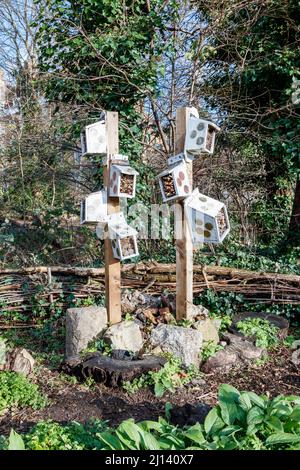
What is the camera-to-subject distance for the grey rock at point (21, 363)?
352 centimetres

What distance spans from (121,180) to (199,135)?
862 mm

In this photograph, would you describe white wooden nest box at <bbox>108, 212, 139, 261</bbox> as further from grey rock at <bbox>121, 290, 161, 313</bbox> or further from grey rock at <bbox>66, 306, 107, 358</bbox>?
grey rock at <bbox>121, 290, 161, 313</bbox>

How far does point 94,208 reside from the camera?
12.7 ft

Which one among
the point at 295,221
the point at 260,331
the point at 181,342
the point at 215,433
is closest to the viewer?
the point at 215,433

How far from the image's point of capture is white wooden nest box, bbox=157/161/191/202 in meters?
3.76

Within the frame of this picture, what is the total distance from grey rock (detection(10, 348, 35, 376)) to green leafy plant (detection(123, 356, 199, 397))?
93cm

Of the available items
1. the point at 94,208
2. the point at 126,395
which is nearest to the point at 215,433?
the point at 126,395

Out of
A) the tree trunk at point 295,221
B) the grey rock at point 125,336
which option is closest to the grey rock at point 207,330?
the grey rock at point 125,336

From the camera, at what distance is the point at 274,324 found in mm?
4383

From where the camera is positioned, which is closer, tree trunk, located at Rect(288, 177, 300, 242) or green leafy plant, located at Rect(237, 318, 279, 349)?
green leafy plant, located at Rect(237, 318, 279, 349)

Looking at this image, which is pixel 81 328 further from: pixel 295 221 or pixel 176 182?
pixel 295 221

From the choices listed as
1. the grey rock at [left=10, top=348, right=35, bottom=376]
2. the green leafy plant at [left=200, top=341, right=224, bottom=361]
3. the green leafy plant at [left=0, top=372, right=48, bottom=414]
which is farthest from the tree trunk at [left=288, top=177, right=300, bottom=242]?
the green leafy plant at [left=0, top=372, right=48, bottom=414]
